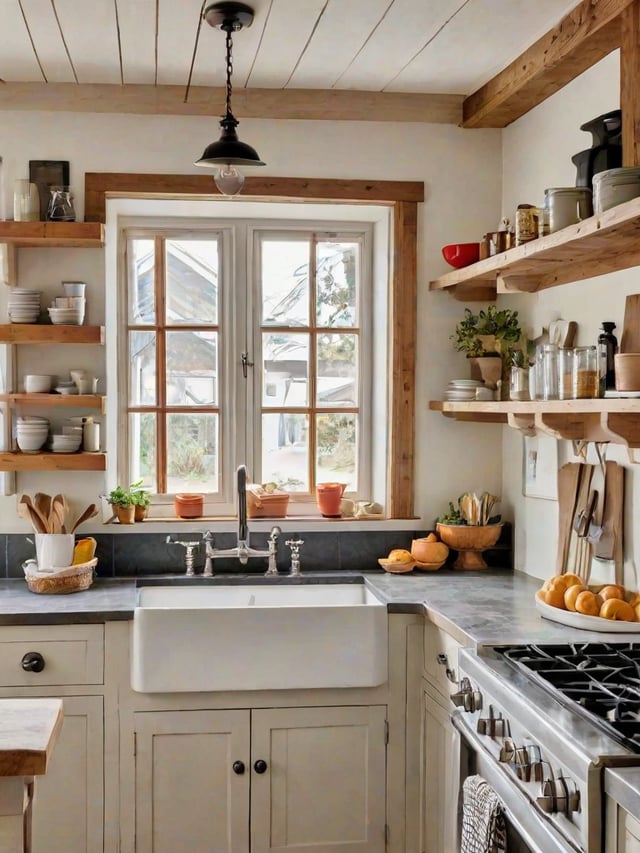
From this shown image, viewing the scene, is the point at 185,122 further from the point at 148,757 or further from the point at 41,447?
the point at 148,757

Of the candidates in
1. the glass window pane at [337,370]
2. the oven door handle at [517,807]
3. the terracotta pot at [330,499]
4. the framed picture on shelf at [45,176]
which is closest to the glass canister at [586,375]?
the oven door handle at [517,807]

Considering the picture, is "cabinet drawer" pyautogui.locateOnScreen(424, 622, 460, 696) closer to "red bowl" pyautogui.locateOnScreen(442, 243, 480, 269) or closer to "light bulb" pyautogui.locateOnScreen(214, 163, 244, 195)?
"red bowl" pyautogui.locateOnScreen(442, 243, 480, 269)

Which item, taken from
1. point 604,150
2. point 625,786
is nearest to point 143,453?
point 604,150

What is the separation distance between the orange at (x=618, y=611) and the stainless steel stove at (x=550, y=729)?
192 mm

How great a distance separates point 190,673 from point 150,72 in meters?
2.01

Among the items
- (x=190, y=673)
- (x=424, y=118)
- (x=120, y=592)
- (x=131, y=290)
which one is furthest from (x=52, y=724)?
(x=424, y=118)

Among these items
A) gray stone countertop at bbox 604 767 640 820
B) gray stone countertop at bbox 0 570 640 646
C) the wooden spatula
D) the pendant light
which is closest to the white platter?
gray stone countertop at bbox 0 570 640 646

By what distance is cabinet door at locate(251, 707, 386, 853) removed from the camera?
9.78ft

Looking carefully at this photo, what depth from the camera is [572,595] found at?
8.84ft

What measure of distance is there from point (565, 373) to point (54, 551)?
176cm

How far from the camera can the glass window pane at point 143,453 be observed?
3.85 meters

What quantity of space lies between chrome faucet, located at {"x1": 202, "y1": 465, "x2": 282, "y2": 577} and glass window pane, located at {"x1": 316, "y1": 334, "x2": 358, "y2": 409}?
578mm

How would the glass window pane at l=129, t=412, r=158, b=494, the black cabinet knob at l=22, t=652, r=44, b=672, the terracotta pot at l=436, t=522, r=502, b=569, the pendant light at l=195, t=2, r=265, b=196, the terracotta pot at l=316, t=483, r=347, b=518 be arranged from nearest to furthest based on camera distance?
the pendant light at l=195, t=2, r=265, b=196 < the black cabinet knob at l=22, t=652, r=44, b=672 < the terracotta pot at l=436, t=522, r=502, b=569 < the terracotta pot at l=316, t=483, r=347, b=518 < the glass window pane at l=129, t=412, r=158, b=494

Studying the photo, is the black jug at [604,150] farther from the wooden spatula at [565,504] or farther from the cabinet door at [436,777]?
the cabinet door at [436,777]
